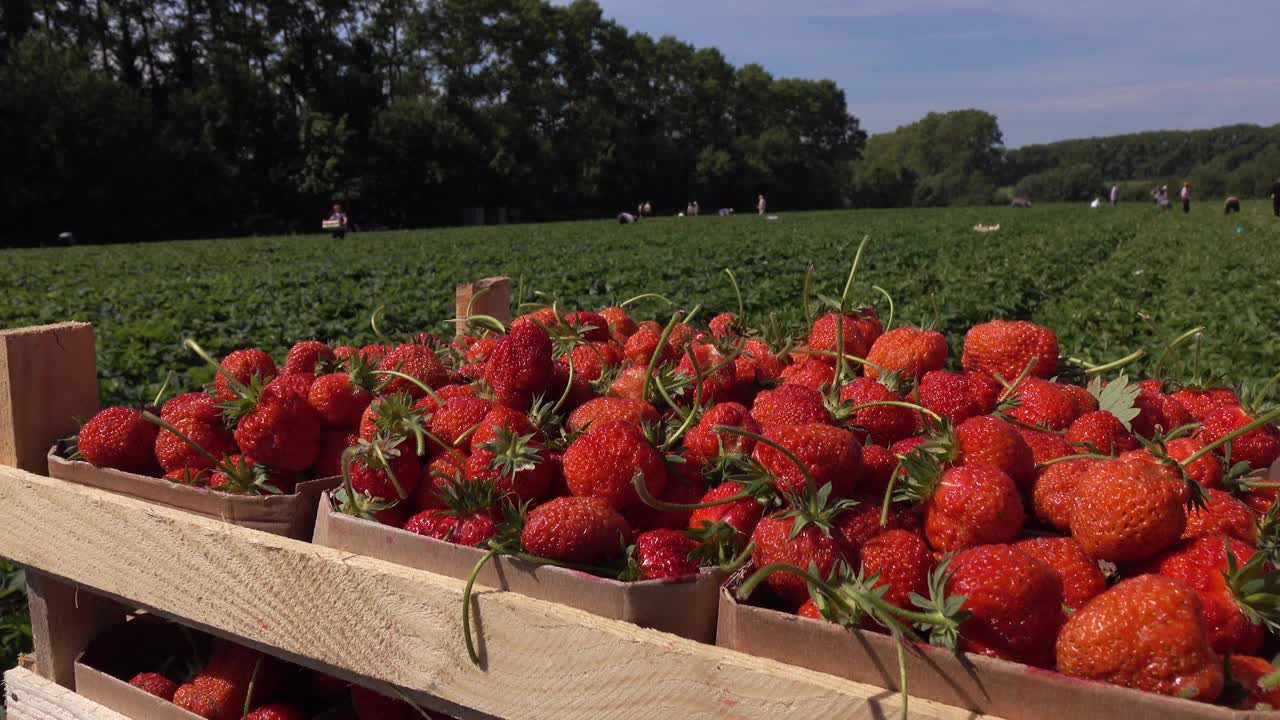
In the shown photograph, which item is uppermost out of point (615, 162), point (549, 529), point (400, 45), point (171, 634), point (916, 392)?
point (400, 45)

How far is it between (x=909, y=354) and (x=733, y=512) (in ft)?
→ 2.85

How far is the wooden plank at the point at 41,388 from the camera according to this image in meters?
1.99

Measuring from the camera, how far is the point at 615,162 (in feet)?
227

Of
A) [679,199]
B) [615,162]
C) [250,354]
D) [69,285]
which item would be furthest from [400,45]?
[250,354]

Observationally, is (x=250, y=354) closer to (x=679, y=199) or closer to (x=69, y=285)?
(x=69, y=285)

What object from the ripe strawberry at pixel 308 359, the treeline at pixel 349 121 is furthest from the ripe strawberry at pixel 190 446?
the treeline at pixel 349 121

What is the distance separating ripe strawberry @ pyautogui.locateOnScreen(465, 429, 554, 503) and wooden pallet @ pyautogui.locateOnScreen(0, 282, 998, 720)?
0.65 ft

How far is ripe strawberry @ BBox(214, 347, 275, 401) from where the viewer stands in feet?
6.39

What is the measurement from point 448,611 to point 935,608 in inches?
28.7

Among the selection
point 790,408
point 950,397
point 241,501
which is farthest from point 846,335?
point 241,501

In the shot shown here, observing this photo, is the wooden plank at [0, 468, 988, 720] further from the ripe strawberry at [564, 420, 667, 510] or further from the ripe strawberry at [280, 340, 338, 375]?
the ripe strawberry at [280, 340, 338, 375]

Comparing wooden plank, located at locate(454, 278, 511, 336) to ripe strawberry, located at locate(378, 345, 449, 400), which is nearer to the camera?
ripe strawberry, located at locate(378, 345, 449, 400)

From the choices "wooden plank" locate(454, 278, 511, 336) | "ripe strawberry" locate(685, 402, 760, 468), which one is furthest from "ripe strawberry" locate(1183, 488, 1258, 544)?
"wooden plank" locate(454, 278, 511, 336)

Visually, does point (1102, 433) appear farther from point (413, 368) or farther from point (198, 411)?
point (198, 411)
